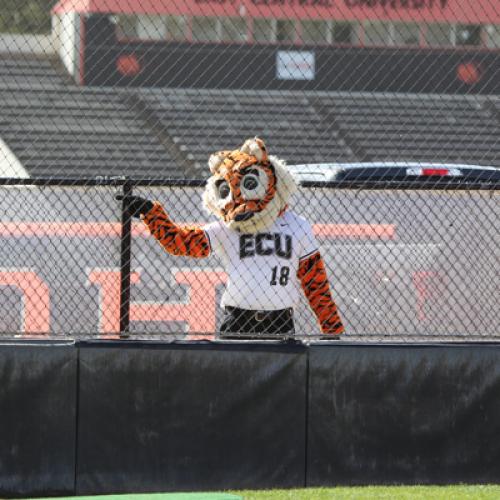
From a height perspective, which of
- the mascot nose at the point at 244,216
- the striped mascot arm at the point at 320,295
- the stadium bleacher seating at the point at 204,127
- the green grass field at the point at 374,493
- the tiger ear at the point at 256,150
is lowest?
the green grass field at the point at 374,493

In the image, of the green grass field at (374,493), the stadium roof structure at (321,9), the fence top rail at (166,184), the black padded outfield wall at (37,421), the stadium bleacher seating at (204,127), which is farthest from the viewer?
the stadium roof structure at (321,9)

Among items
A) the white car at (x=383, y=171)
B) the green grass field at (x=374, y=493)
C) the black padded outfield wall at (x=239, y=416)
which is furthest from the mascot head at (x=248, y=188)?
the white car at (x=383, y=171)

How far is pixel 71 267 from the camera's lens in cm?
640

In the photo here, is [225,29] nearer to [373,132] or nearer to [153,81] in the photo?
[153,81]

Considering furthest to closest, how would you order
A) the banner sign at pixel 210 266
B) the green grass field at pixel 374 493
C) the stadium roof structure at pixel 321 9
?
the stadium roof structure at pixel 321 9
the banner sign at pixel 210 266
the green grass field at pixel 374 493

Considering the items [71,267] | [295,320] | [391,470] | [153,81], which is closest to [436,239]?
[295,320]

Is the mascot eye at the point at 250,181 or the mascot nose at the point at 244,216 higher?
the mascot eye at the point at 250,181

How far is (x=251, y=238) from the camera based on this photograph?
603 cm

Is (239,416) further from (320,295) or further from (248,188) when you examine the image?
(248,188)

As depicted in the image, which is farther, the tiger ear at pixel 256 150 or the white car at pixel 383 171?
the white car at pixel 383 171

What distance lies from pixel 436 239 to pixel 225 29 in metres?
13.4

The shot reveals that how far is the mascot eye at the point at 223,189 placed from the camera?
6082 mm

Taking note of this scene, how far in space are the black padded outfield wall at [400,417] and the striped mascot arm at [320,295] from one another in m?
0.31

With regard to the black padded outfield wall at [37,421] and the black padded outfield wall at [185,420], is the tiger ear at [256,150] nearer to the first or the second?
the black padded outfield wall at [185,420]
